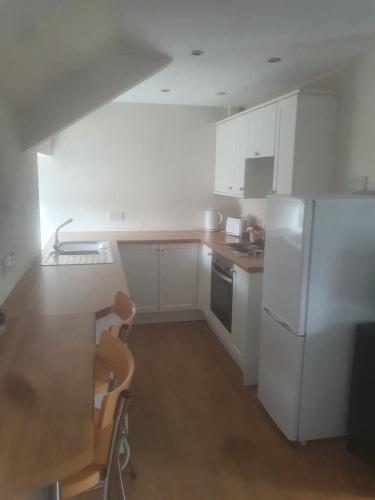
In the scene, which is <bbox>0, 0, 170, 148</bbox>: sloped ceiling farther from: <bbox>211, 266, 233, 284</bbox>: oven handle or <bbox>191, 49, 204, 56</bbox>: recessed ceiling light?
<bbox>211, 266, 233, 284</bbox>: oven handle

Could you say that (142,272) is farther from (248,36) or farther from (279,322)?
(248,36)

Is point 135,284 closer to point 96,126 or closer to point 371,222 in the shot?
point 96,126

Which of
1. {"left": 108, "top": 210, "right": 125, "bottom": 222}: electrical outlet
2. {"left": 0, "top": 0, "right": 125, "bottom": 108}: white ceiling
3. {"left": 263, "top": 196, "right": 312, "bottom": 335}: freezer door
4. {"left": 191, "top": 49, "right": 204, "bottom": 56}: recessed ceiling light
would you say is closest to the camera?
{"left": 0, "top": 0, "right": 125, "bottom": 108}: white ceiling

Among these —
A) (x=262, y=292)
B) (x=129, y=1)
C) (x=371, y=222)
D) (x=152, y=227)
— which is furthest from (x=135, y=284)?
(x=129, y=1)

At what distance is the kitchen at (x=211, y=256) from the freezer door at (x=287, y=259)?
1cm

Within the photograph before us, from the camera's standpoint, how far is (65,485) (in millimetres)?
1277

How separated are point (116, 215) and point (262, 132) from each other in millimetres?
1833

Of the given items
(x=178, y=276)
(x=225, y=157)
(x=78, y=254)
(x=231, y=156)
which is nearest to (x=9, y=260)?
(x=78, y=254)

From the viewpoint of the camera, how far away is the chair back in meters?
1.25

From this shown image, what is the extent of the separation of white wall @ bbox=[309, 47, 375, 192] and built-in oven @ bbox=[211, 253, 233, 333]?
108 centimetres

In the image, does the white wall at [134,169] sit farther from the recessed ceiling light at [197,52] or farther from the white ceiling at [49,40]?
the recessed ceiling light at [197,52]

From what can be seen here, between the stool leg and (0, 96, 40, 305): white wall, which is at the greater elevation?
(0, 96, 40, 305): white wall

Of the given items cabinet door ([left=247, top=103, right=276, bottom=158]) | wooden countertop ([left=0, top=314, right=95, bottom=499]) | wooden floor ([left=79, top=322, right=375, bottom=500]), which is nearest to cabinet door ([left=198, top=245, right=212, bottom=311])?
A: wooden floor ([left=79, top=322, right=375, bottom=500])

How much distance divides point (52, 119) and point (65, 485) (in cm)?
208
